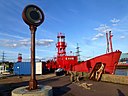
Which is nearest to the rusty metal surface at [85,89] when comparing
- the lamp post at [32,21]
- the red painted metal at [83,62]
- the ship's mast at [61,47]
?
the lamp post at [32,21]

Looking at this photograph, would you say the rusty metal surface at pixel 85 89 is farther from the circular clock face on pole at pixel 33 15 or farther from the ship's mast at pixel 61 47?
the ship's mast at pixel 61 47

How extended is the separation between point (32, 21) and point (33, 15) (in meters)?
0.46

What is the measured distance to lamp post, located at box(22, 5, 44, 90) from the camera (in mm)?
11120

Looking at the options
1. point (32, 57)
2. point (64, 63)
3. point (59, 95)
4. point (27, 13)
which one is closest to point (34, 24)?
point (27, 13)

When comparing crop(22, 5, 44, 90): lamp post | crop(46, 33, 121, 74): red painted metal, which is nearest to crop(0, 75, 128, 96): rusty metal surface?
crop(22, 5, 44, 90): lamp post

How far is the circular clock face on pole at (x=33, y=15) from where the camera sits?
36.9ft

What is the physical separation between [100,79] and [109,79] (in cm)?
148

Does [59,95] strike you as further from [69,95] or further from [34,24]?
[34,24]

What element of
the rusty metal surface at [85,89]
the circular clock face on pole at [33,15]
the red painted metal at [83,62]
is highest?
the circular clock face on pole at [33,15]

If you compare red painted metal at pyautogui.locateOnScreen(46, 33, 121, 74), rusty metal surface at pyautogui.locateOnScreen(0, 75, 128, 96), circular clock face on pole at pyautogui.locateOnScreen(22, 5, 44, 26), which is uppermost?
circular clock face on pole at pyautogui.locateOnScreen(22, 5, 44, 26)

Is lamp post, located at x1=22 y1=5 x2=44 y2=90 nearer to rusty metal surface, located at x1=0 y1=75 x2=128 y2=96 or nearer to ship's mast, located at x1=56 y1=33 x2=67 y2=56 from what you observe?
rusty metal surface, located at x1=0 y1=75 x2=128 y2=96

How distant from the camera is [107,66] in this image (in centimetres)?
2295

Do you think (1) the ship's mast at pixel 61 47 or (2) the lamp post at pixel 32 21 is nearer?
(2) the lamp post at pixel 32 21

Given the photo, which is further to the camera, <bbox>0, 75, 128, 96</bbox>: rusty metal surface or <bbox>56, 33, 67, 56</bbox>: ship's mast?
<bbox>56, 33, 67, 56</bbox>: ship's mast
